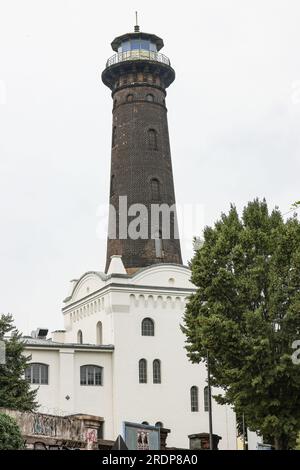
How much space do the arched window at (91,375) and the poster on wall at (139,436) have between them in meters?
27.6

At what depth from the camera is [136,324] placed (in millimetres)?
54156

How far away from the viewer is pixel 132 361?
175ft

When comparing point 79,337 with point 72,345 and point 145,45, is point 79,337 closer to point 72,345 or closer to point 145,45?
point 72,345

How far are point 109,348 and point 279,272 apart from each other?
68.2 feet

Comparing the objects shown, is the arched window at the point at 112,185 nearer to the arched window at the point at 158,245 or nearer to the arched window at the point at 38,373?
the arched window at the point at 158,245

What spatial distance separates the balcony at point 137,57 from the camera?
195ft

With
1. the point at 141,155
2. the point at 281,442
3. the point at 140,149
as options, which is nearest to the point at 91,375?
the point at 141,155

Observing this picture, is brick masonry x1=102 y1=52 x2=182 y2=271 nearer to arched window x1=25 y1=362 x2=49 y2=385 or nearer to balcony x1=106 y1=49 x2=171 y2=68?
balcony x1=106 y1=49 x2=171 y2=68

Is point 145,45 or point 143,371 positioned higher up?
point 145,45

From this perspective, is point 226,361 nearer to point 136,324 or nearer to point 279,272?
point 279,272

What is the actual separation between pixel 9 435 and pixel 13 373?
2192 centimetres
